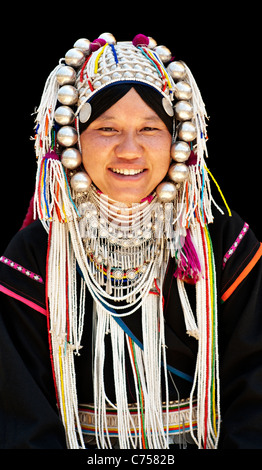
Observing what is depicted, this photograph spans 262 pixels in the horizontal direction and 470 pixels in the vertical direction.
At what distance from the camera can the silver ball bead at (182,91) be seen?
2.62 m

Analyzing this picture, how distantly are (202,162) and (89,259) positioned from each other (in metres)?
0.51

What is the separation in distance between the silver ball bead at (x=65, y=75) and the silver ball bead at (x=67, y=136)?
16cm

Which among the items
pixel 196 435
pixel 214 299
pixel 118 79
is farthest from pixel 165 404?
pixel 118 79

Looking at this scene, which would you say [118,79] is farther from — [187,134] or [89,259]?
[89,259]

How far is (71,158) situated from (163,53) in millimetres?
495

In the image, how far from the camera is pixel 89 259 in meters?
2.69

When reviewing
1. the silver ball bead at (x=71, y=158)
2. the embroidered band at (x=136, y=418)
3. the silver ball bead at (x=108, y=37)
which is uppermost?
the silver ball bead at (x=108, y=37)

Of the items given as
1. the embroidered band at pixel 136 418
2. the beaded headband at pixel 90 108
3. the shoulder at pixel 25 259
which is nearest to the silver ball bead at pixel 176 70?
the beaded headband at pixel 90 108

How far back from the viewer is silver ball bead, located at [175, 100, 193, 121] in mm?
2613

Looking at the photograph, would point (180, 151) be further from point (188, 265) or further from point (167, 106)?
point (188, 265)

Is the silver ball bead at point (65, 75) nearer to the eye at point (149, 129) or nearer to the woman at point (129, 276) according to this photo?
A: the woman at point (129, 276)

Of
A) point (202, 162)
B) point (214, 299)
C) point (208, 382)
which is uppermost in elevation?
point (202, 162)

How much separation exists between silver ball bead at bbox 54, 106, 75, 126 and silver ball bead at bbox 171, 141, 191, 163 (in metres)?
0.35

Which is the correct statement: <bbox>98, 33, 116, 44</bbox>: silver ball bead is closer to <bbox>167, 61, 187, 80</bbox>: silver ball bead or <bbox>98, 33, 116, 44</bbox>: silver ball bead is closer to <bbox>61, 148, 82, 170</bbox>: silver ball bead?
<bbox>167, 61, 187, 80</bbox>: silver ball bead
